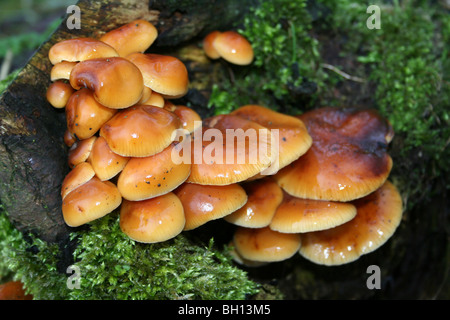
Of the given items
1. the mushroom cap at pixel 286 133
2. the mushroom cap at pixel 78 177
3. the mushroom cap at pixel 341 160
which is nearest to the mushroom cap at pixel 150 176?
the mushroom cap at pixel 78 177

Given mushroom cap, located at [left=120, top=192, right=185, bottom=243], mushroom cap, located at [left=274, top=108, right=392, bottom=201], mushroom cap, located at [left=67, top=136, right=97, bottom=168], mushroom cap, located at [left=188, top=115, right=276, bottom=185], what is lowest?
mushroom cap, located at [left=274, top=108, right=392, bottom=201]

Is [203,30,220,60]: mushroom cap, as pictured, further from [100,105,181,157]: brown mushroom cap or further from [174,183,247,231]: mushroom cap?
[174,183,247,231]: mushroom cap

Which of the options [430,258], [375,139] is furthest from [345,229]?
[430,258]

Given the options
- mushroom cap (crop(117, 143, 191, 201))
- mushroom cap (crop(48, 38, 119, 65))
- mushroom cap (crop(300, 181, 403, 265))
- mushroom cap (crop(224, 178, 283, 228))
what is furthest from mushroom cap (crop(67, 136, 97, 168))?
mushroom cap (crop(300, 181, 403, 265))

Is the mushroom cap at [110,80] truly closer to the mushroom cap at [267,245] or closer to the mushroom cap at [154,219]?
the mushroom cap at [154,219]

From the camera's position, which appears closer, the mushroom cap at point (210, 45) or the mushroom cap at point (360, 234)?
the mushroom cap at point (360, 234)

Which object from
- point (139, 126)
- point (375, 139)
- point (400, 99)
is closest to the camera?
point (139, 126)

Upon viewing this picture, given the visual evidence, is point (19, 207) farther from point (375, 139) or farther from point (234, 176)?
point (375, 139)
